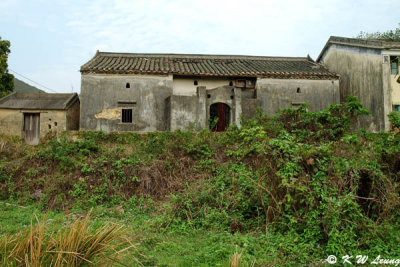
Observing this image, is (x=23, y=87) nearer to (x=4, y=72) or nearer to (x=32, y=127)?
(x=4, y=72)

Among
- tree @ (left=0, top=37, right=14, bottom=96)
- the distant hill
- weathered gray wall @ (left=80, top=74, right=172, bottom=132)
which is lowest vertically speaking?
weathered gray wall @ (left=80, top=74, right=172, bottom=132)

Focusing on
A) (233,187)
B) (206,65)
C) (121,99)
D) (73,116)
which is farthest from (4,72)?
(233,187)

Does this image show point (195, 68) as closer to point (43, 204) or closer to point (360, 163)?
point (43, 204)

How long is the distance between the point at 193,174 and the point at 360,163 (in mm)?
5022

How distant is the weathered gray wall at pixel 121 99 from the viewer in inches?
590

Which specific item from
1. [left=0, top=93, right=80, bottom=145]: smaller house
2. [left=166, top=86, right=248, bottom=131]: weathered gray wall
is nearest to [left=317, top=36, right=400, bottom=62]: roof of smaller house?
[left=166, top=86, right=248, bottom=131]: weathered gray wall

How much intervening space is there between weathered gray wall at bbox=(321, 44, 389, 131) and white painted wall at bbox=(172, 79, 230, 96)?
6094 millimetres

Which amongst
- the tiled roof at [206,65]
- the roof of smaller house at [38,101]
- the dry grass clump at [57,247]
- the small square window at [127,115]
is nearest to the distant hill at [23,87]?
the roof of smaller house at [38,101]

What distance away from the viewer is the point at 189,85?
16.2 metres

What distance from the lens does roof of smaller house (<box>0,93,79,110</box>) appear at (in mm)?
15344

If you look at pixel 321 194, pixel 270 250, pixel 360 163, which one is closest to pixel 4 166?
pixel 270 250

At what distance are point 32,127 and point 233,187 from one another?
38.4 ft

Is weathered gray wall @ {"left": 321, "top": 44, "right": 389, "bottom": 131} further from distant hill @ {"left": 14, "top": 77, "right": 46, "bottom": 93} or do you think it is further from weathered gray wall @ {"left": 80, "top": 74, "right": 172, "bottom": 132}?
distant hill @ {"left": 14, "top": 77, "right": 46, "bottom": 93}

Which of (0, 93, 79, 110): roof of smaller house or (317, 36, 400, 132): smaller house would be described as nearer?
(317, 36, 400, 132): smaller house
